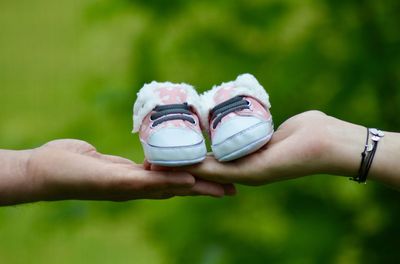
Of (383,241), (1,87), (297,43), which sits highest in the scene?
(1,87)

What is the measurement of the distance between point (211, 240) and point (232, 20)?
61 cm

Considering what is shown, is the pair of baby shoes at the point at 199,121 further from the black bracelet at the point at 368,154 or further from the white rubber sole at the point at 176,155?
the black bracelet at the point at 368,154

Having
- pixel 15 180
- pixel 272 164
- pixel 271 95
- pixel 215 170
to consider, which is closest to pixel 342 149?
pixel 272 164

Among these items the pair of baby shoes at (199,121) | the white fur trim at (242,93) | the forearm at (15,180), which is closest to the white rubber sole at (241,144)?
the pair of baby shoes at (199,121)

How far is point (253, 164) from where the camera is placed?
173 cm

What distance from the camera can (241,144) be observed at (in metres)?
1.71

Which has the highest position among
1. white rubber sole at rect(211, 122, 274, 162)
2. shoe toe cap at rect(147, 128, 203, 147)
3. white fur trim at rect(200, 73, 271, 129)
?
white fur trim at rect(200, 73, 271, 129)

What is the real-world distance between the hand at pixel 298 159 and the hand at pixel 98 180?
0.10 feet

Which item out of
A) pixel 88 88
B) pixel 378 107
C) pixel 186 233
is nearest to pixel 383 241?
pixel 378 107

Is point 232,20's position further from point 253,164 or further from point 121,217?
point 253,164

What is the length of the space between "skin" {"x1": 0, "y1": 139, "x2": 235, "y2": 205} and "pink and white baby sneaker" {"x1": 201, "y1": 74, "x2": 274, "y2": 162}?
9cm

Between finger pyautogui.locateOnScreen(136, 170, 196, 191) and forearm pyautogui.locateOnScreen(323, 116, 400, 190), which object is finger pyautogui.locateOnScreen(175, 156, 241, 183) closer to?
finger pyautogui.locateOnScreen(136, 170, 196, 191)

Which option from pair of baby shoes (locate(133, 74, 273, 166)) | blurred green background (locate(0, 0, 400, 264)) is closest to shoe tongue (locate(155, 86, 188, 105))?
pair of baby shoes (locate(133, 74, 273, 166))

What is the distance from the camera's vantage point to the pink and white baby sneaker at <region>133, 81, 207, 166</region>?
5.54 feet
